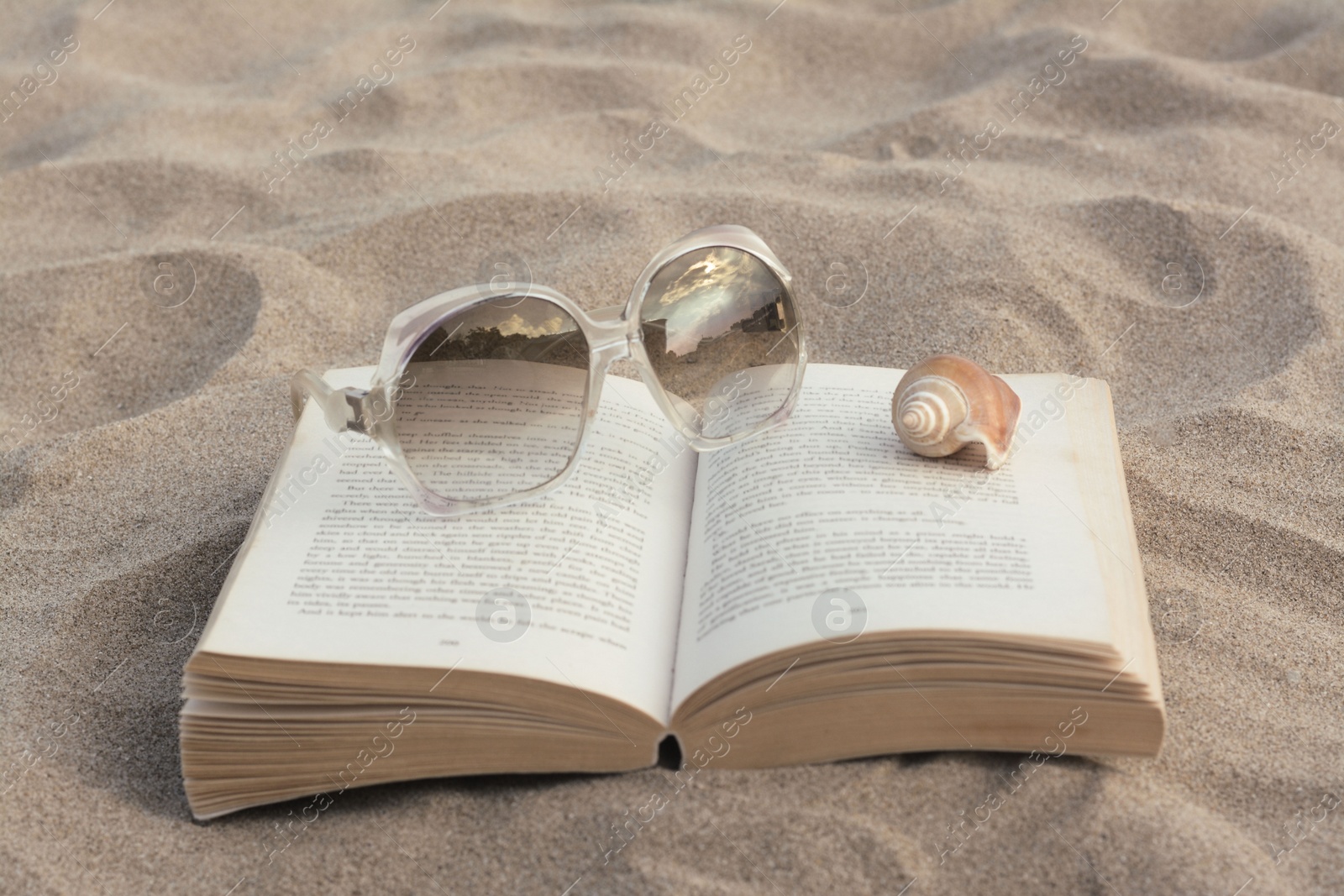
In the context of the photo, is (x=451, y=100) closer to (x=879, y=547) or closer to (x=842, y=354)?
(x=842, y=354)

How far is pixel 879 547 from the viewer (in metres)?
1.52

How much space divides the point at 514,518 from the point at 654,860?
1.85 ft

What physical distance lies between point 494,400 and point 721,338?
413 mm

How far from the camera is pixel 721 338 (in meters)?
1.85

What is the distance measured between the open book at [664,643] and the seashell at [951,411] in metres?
0.11

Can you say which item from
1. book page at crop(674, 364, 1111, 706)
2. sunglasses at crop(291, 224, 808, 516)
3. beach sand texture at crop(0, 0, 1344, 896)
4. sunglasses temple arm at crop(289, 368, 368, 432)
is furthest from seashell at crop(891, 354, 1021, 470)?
sunglasses temple arm at crop(289, 368, 368, 432)

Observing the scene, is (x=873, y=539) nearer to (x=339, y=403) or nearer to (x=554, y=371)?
(x=554, y=371)

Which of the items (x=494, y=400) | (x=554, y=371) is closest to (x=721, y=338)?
(x=554, y=371)

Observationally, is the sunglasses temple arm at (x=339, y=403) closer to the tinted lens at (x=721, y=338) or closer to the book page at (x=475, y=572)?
the book page at (x=475, y=572)

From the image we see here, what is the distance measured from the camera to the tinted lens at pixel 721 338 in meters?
1.80

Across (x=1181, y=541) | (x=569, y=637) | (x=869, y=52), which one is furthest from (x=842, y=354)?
(x=869, y=52)

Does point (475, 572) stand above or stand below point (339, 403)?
below

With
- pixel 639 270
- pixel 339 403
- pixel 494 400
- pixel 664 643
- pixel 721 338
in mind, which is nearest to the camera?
pixel 664 643

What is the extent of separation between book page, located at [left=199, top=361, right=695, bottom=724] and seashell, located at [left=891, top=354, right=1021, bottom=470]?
381 mm
